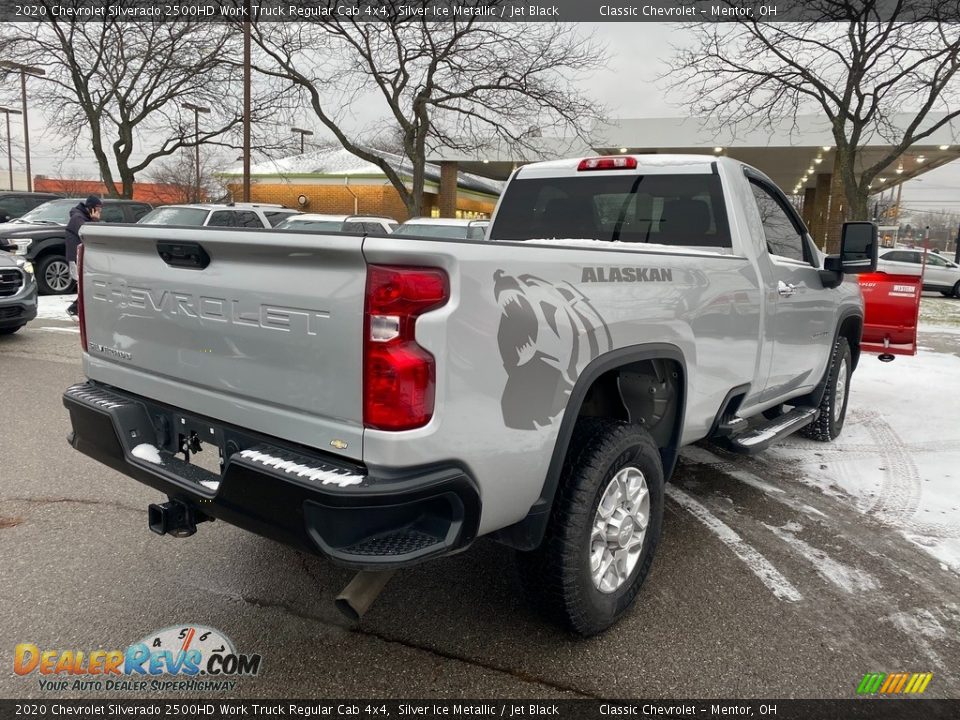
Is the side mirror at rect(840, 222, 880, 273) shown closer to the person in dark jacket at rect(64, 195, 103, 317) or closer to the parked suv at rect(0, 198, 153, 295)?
the person in dark jacket at rect(64, 195, 103, 317)

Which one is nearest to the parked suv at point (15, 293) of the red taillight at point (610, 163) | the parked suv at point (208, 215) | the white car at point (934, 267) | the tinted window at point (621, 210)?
the parked suv at point (208, 215)

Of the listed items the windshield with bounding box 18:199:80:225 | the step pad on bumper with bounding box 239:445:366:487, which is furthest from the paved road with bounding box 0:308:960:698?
the windshield with bounding box 18:199:80:225

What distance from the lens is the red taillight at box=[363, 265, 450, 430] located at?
200 cm

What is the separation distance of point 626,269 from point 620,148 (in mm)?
22076

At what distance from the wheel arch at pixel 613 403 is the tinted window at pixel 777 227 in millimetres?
1389

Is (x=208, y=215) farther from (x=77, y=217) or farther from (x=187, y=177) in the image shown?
(x=187, y=177)

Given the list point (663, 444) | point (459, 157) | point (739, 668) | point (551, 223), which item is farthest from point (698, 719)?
point (459, 157)

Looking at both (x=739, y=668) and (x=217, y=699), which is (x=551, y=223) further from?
(x=217, y=699)

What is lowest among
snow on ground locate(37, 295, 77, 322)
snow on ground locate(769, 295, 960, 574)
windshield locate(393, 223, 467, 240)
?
snow on ground locate(769, 295, 960, 574)

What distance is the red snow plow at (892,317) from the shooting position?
714cm

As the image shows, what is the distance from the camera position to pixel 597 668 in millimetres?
2654

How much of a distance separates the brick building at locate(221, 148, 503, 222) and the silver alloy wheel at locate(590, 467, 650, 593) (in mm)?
30231

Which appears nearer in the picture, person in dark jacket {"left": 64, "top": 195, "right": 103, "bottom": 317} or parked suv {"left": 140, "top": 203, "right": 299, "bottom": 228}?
person in dark jacket {"left": 64, "top": 195, "right": 103, "bottom": 317}

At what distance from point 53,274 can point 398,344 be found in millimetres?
13503
